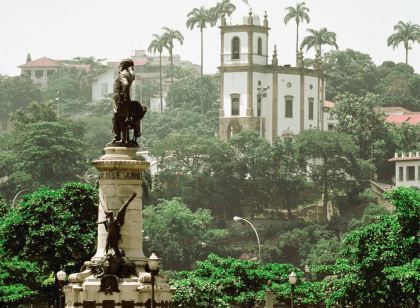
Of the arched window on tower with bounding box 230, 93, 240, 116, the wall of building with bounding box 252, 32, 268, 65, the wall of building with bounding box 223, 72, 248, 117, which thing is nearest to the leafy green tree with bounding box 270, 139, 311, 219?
the wall of building with bounding box 223, 72, 248, 117

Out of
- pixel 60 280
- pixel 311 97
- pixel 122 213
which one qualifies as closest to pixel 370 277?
pixel 60 280

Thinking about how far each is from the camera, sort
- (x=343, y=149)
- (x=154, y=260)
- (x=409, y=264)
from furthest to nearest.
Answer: (x=343, y=149) < (x=409, y=264) < (x=154, y=260)

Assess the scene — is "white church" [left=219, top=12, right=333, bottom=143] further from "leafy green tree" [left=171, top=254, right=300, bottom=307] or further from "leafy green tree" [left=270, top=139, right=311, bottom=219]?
"leafy green tree" [left=171, top=254, right=300, bottom=307]

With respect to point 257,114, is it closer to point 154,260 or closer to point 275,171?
point 275,171

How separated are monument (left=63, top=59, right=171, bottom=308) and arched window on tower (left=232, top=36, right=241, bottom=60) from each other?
445 feet

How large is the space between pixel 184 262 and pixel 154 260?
104 metres

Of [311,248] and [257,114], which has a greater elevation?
[257,114]

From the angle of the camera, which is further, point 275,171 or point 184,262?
point 275,171

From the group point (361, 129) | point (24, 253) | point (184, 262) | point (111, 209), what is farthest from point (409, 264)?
point (361, 129)

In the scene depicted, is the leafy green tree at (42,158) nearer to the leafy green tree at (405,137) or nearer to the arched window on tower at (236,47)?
the arched window on tower at (236,47)

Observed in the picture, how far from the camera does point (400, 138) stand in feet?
622

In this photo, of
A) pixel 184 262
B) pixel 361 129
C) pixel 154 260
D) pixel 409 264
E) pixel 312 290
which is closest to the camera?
pixel 154 260

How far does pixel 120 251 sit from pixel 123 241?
0.44 m

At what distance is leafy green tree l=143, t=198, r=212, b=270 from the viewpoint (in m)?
155
